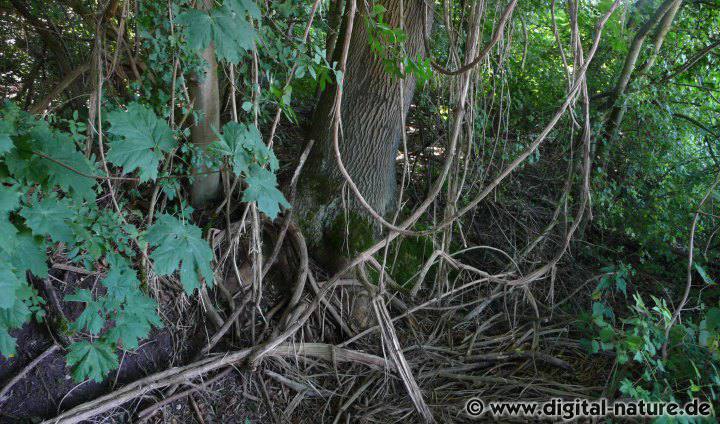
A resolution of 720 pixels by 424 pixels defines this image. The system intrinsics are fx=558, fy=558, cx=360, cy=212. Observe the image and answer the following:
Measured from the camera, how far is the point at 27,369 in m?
2.39

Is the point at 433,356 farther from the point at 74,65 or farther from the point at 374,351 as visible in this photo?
the point at 74,65

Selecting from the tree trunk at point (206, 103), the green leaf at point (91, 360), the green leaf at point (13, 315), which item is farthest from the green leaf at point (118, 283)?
the tree trunk at point (206, 103)

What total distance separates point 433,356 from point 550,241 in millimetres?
1314

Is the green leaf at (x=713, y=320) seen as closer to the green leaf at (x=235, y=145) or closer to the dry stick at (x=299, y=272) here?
the dry stick at (x=299, y=272)

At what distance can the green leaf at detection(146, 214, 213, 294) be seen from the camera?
180 centimetres

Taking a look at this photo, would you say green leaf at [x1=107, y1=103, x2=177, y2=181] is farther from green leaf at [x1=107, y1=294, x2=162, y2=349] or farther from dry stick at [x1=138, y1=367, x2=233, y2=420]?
dry stick at [x1=138, y1=367, x2=233, y2=420]

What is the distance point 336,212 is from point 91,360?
148 centimetres

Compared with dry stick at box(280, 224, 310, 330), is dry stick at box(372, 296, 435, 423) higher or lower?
lower

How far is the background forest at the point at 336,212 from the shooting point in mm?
2227

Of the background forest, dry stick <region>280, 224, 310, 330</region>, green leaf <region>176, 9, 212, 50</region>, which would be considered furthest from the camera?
dry stick <region>280, 224, 310, 330</region>

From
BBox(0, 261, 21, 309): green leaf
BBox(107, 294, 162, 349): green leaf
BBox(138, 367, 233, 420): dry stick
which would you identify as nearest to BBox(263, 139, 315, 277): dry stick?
BBox(138, 367, 233, 420): dry stick

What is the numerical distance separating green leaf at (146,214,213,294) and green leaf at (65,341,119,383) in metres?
0.75

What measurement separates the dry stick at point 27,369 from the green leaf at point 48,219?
73 cm

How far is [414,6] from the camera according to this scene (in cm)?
303
